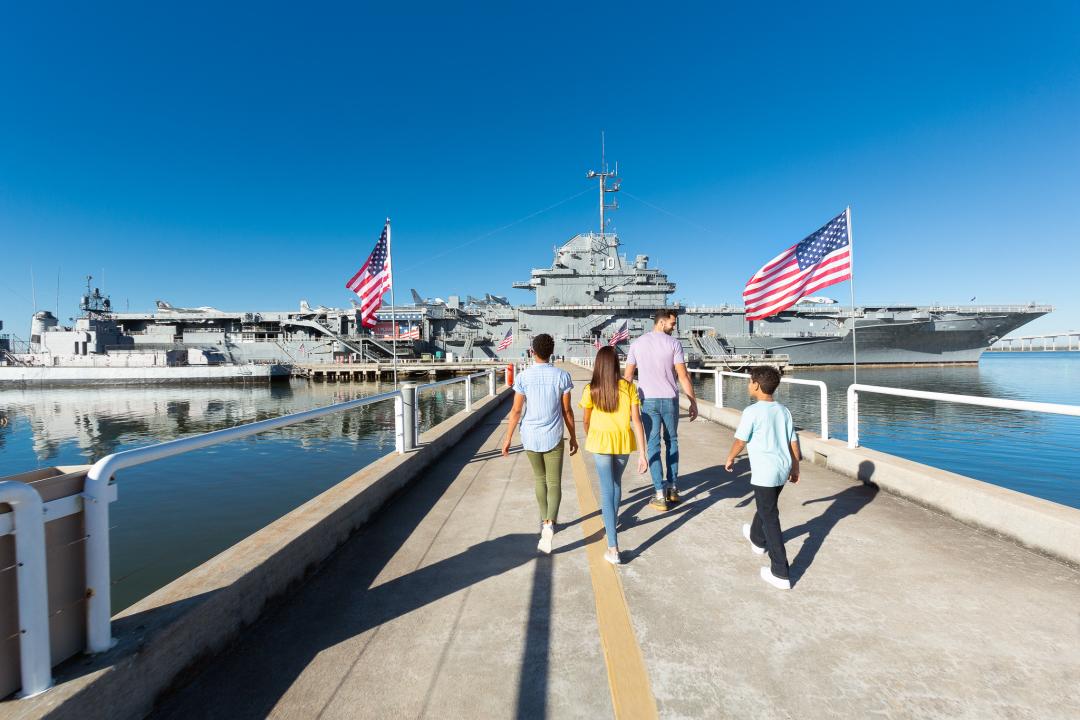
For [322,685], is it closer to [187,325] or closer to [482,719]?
[482,719]

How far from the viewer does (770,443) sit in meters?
3.32

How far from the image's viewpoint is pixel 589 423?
140 inches

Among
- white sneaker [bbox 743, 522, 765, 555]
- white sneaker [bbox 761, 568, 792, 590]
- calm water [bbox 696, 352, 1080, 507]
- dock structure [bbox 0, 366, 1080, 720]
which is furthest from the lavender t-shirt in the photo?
calm water [bbox 696, 352, 1080, 507]

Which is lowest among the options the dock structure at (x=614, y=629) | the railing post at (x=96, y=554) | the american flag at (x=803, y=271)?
the dock structure at (x=614, y=629)

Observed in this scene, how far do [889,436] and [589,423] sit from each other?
17620mm

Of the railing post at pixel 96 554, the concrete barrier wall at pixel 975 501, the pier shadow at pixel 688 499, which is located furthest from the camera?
the pier shadow at pixel 688 499

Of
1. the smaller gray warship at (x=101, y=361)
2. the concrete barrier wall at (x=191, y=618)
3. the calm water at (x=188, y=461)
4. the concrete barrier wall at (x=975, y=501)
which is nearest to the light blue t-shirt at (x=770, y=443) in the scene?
the concrete barrier wall at (x=975, y=501)

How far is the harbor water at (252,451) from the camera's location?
798cm

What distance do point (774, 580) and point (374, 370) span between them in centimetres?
4969

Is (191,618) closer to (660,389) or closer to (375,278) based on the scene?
(660,389)

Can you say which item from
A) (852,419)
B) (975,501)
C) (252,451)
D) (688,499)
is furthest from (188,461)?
(975,501)

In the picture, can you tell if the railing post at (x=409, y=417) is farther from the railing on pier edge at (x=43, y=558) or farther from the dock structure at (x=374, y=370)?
the dock structure at (x=374, y=370)

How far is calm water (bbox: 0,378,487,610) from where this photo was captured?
24.6 feet

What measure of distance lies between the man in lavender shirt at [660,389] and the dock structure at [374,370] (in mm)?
41844
